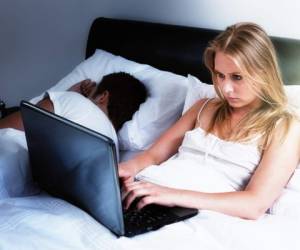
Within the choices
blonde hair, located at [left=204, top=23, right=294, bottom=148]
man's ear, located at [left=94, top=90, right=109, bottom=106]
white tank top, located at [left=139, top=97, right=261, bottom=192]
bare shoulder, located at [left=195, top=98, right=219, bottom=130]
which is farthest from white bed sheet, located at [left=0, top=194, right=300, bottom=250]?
man's ear, located at [left=94, top=90, right=109, bottom=106]

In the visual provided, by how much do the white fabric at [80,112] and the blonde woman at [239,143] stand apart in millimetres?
203

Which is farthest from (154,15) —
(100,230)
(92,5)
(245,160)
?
(100,230)

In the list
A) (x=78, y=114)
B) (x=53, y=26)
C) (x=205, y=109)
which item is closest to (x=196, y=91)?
(x=205, y=109)

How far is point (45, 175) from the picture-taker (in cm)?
129

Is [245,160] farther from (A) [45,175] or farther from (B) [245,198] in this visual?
(A) [45,175]

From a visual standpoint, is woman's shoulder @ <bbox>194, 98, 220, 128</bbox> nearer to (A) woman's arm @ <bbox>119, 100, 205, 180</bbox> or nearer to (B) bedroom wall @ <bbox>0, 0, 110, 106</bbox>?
(A) woman's arm @ <bbox>119, 100, 205, 180</bbox>

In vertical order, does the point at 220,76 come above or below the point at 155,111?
above

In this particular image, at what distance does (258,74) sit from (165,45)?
673 mm

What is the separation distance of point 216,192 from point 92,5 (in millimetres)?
1358

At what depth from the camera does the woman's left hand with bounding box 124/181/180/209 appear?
46.7 inches

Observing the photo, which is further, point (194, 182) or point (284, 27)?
point (284, 27)

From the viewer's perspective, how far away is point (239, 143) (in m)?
1.39

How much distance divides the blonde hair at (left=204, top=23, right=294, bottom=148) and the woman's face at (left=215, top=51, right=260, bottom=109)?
0.04 feet

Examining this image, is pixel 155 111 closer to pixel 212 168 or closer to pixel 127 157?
pixel 127 157
